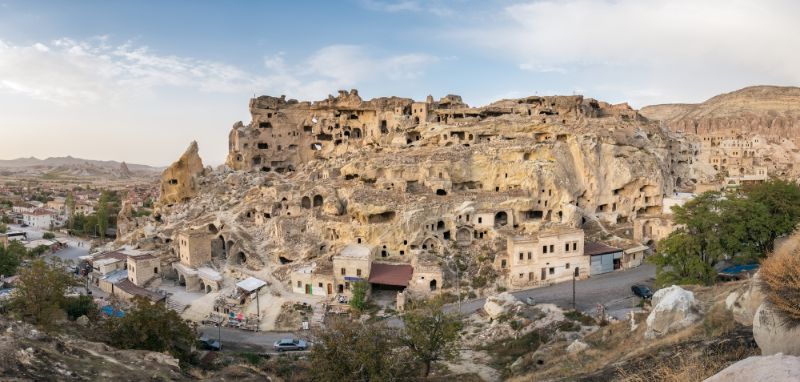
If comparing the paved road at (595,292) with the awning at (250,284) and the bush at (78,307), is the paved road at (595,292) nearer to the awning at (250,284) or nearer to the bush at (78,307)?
the awning at (250,284)

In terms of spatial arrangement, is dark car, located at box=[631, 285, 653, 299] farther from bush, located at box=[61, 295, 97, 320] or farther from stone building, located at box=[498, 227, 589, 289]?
bush, located at box=[61, 295, 97, 320]

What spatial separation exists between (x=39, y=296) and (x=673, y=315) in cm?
2718

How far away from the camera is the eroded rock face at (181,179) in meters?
56.9

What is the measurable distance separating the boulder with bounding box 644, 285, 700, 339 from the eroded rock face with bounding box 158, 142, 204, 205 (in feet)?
169

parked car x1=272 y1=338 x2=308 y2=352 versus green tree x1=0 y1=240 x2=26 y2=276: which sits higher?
green tree x1=0 y1=240 x2=26 y2=276

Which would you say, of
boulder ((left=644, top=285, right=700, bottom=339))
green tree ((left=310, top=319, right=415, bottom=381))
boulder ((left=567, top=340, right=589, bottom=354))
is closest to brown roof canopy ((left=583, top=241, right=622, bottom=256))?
boulder ((left=567, top=340, right=589, bottom=354))

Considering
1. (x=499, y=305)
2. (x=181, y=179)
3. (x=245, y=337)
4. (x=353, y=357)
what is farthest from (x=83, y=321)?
(x=181, y=179)

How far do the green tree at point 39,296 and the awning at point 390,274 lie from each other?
19004mm

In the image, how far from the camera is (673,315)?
53.4 feet

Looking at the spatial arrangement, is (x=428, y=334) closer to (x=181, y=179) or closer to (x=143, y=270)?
(x=143, y=270)

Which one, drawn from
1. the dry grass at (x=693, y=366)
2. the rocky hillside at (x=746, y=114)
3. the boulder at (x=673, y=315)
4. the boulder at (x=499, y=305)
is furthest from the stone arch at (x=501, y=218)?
the rocky hillside at (x=746, y=114)

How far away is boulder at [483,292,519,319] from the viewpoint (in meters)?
29.4

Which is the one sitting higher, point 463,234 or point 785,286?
point 785,286

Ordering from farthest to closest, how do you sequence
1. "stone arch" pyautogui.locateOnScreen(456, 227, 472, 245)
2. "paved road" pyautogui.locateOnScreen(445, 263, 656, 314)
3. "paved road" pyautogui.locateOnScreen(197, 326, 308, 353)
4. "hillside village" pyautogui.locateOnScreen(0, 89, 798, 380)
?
1. "stone arch" pyautogui.locateOnScreen(456, 227, 472, 245)
2. "hillside village" pyautogui.locateOnScreen(0, 89, 798, 380)
3. "paved road" pyautogui.locateOnScreen(445, 263, 656, 314)
4. "paved road" pyautogui.locateOnScreen(197, 326, 308, 353)
